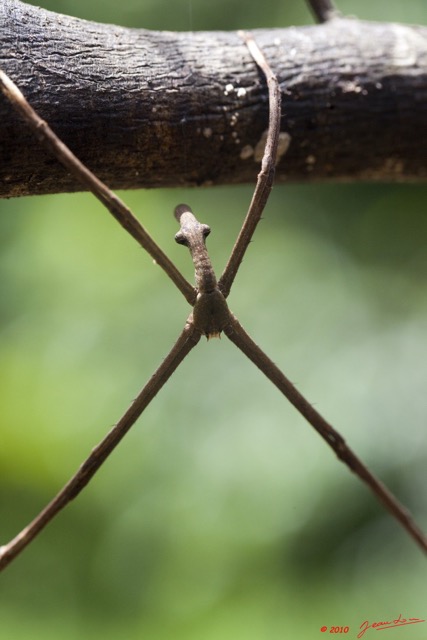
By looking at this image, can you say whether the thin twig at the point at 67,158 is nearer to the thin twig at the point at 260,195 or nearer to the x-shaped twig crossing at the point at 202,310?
the x-shaped twig crossing at the point at 202,310

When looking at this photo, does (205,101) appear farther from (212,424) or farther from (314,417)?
(212,424)

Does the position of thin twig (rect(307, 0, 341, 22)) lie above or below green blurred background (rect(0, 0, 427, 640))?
above

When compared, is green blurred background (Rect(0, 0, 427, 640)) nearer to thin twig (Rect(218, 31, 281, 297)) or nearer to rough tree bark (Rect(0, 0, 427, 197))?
rough tree bark (Rect(0, 0, 427, 197))

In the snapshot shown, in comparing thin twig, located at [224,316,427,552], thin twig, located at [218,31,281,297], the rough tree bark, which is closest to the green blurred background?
thin twig, located at [224,316,427,552]
